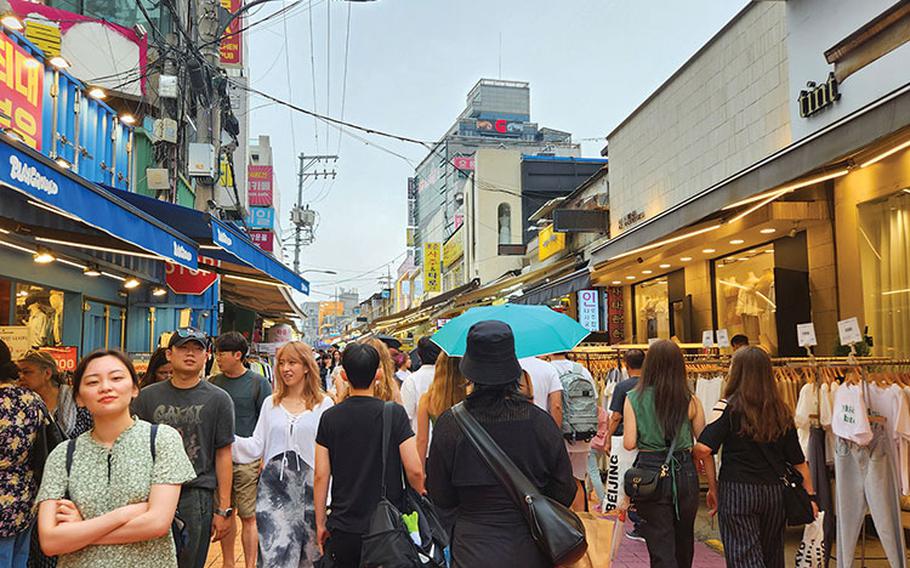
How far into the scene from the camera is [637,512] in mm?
4934

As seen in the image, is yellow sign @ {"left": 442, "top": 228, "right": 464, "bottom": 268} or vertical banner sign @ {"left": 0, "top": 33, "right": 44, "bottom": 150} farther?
yellow sign @ {"left": 442, "top": 228, "right": 464, "bottom": 268}

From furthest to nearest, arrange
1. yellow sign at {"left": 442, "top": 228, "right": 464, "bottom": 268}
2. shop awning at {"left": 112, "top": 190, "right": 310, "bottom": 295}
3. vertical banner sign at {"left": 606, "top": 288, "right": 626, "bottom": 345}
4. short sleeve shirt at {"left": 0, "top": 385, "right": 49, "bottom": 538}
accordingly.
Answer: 1. yellow sign at {"left": 442, "top": 228, "right": 464, "bottom": 268}
2. vertical banner sign at {"left": 606, "top": 288, "right": 626, "bottom": 345}
3. shop awning at {"left": 112, "top": 190, "right": 310, "bottom": 295}
4. short sleeve shirt at {"left": 0, "top": 385, "right": 49, "bottom": 538}

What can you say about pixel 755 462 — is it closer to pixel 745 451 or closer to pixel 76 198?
pixel 745 451

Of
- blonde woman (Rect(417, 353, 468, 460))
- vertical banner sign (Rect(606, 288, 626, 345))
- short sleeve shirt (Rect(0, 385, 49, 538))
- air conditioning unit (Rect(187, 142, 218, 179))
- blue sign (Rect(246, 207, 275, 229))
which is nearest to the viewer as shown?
short sleeve shirt (Rect(0, 385, 49, 538))

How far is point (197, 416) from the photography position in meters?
4.76

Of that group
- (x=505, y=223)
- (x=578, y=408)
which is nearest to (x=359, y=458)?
(x=578, y=408)

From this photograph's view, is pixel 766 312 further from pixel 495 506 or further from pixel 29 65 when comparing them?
pixel 29 65

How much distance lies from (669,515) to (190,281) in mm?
10001

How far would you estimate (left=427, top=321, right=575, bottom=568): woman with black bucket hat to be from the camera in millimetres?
3076

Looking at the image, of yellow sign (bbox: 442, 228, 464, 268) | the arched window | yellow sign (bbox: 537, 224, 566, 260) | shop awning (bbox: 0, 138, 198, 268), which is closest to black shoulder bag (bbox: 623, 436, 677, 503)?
shop awning (bbox: 0, 138, 198, 268)

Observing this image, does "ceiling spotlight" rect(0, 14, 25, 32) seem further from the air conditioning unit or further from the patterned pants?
the air conditioning unit

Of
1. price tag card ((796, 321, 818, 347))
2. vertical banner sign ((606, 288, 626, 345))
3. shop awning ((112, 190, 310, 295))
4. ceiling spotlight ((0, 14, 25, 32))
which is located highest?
ceiling spotlight ((0, 14, 25, 32))

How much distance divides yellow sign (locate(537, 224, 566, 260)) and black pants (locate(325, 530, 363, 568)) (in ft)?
53.7

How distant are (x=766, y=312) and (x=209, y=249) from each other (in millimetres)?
8436
